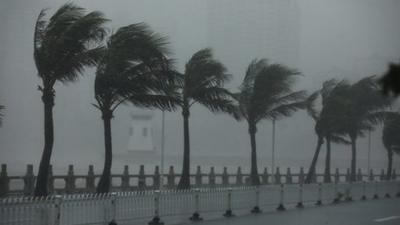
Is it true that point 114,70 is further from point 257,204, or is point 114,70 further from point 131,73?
point 257,204

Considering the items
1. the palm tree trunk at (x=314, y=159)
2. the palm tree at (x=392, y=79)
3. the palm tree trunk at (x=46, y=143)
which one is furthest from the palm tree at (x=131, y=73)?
the palm tree trunk at (x=314, y=159)

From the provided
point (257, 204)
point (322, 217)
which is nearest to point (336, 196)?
point (257, 204)

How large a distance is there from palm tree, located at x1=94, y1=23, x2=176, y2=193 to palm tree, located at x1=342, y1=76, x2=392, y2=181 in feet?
55.2

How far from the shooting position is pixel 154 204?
637 inches

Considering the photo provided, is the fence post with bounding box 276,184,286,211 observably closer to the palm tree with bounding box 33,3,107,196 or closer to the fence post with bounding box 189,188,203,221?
the fence post with bounding box 189,188,203,221

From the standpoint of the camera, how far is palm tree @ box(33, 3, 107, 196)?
1839cm

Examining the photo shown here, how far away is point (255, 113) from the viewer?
2988cm

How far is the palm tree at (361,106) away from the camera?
35.4 meters

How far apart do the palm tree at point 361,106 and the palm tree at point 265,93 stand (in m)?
5.69

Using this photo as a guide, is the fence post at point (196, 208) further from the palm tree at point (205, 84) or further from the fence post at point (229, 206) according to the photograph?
the palm tree at point (205, 84)

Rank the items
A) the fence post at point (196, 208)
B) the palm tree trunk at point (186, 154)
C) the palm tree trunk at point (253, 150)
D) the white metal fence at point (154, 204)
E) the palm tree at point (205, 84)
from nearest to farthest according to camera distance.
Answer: the white metal fence at point (154, 204) → the fence post at point (196, 208) → the palm tree at point (205, 84) → the palm tree trunk at point (186, 154) → the palm tree trunk at point (253, 150)

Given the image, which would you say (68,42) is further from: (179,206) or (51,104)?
(179,206)

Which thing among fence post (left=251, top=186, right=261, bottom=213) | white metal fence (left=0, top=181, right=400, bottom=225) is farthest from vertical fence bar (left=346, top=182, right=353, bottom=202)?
fence post (left=251, top=186, right=261, bottom=213)

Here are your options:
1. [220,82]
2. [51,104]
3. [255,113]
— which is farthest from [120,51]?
[255,113]
